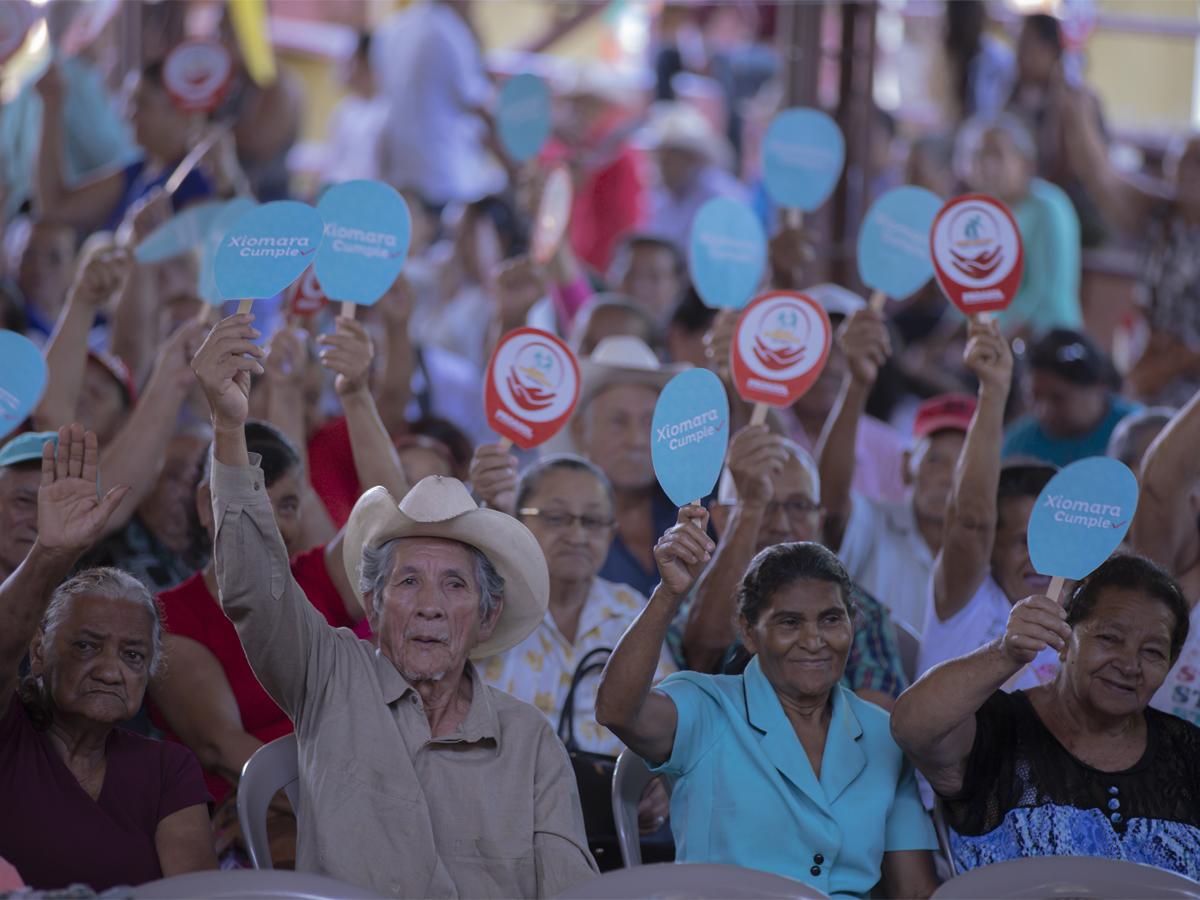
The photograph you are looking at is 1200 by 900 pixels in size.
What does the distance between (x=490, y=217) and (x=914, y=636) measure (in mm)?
3391

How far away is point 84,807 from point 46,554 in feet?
1.49

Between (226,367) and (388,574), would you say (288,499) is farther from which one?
(226,367)

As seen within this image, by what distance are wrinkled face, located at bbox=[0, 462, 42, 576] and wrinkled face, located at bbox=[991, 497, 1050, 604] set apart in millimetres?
2134

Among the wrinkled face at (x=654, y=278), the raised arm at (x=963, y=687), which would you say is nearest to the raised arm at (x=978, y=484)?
the raised arm at (x=963, y=687)

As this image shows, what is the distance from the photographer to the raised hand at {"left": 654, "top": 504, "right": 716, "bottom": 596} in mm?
2887

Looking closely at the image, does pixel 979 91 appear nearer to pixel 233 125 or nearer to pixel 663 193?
pixel 663 193

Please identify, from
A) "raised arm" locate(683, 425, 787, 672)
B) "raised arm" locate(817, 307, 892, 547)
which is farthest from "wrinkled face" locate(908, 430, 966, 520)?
"raised arm" locate(683, 425, 787, 672)

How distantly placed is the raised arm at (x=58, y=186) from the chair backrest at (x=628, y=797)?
3679 millimetres

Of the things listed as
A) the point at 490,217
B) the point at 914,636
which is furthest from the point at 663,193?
the point at 914,636

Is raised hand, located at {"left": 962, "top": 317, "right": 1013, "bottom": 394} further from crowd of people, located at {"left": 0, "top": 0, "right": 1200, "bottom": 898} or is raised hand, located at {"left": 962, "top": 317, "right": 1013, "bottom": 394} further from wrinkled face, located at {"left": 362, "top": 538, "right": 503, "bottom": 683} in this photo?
wrinkled face, located at {"left": 362, "top": 538, "right": 503, "bottom": 683}

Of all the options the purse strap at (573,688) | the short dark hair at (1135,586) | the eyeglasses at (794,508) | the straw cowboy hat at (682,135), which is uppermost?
the straw cowboy hat at (682,135)

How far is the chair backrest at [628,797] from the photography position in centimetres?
316

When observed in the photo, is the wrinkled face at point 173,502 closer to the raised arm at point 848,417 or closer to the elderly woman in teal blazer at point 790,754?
the elderly woman in teal blazer at point 790,754

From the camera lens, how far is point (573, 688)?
3660 millimetres
